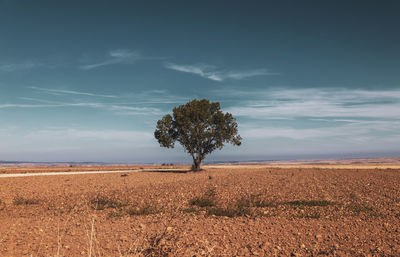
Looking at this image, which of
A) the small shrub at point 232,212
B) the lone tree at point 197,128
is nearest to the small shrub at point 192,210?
the small shrub at point 232,212

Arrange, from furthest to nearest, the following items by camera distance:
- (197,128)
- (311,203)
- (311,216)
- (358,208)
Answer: (197,128) → (311,203) → (358,208) → (311,216)

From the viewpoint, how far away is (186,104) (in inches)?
1575

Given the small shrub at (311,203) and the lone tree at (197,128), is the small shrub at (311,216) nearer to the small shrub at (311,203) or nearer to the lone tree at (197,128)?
the small shrub at (311,203)

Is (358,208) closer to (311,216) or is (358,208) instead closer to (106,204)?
(311,216)

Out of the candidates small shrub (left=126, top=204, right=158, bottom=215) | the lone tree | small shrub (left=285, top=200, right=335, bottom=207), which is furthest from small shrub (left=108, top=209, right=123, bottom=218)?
the lone tree

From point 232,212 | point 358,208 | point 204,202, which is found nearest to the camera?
point 232,212

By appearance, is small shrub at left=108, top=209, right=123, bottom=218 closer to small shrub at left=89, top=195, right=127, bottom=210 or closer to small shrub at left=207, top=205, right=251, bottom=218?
small shrub at left=89, top=195, right=127, bottom=210

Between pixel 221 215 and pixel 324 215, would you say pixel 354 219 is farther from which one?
pixel 221 215

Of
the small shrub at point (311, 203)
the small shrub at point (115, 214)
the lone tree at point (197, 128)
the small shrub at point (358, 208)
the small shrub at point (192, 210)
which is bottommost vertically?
the small shrub at point (115, 214)

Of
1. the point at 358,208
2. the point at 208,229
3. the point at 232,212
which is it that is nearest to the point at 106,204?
the point at 232,212

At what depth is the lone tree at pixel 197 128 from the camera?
39.2 m

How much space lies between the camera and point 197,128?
39.3m

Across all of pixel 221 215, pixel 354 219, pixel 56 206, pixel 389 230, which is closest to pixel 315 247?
pixel 389 230

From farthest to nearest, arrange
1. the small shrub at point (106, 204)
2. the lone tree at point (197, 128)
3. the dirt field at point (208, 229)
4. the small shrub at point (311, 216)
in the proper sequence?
the lone tree at point (197, 128)
the small shrub at point (106, 204)
the small shrub at point (311, 216)
the dirt field at point (208, 229)
